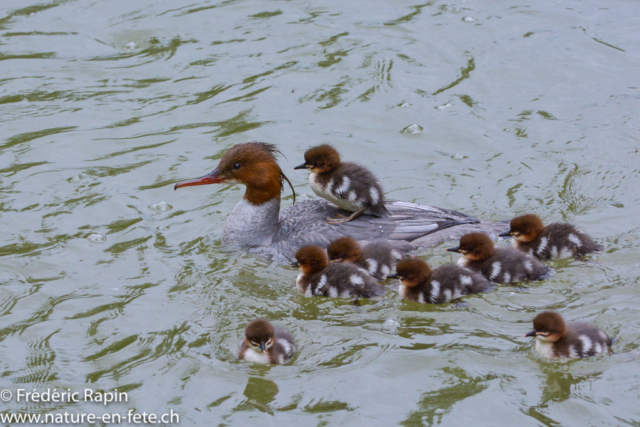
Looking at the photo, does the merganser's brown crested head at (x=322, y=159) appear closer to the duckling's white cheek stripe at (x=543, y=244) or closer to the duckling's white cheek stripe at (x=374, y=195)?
the duckling's white cheek stripe at (x=374, y=195)

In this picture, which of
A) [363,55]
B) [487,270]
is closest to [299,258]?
[487,270]

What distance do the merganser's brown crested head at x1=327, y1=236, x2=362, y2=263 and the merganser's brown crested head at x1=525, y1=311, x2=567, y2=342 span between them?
5.64ft

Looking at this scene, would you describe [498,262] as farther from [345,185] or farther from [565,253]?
[345,185]

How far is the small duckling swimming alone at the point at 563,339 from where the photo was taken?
4945 millimetres

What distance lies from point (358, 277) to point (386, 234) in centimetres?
96

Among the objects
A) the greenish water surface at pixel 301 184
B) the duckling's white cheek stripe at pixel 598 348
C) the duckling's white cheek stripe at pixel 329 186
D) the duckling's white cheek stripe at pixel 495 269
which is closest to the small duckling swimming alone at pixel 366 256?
the greenish water surface at pixel 301 184

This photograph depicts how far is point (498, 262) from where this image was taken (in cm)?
603

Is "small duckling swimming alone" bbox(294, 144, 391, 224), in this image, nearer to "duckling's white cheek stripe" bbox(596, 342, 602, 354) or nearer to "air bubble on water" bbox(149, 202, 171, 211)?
"air bubble on water" bbox(149, 202, 171, 211)

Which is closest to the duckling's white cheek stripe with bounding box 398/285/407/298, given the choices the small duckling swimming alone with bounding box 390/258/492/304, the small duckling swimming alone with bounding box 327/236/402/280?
the small duckling swimming alone with bounding box 390/258/492/304

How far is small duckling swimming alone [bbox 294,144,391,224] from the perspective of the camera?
6711 millimetres

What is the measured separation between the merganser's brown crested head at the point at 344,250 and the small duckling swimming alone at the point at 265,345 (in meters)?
1.20

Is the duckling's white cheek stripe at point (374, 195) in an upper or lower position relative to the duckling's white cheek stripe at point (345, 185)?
lower

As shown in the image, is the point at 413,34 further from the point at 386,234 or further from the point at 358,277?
the point at 358,277

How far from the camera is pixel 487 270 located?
6.04 m
